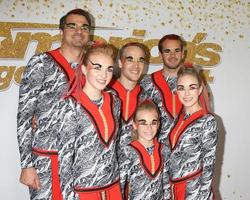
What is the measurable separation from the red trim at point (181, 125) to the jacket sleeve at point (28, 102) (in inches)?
37.3

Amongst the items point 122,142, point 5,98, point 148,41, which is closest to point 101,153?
point 122,142

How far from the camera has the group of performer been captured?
197 centimetres

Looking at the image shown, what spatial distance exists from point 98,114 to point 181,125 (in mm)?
629

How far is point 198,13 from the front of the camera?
366cm

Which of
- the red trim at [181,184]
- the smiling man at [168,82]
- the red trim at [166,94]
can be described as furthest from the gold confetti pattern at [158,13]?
the red trim at [181,184]

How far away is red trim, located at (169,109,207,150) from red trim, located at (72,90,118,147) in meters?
0.47

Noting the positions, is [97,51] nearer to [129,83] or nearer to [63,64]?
[63,64]

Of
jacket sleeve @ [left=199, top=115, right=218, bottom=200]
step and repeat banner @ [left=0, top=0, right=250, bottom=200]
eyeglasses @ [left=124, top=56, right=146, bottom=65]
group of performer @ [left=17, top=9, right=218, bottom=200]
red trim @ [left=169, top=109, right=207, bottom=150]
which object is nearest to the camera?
group of performer @ [left=17, top=9, right=218, bottom=200]

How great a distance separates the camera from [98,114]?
2.02 metres

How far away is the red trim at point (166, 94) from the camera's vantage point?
2.77 metres

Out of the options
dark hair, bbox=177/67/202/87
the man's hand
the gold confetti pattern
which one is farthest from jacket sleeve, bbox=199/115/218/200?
the gold confetti pattern

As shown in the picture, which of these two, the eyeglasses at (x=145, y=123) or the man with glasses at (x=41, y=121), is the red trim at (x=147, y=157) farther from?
the man with glasses at (x=41, y=121)

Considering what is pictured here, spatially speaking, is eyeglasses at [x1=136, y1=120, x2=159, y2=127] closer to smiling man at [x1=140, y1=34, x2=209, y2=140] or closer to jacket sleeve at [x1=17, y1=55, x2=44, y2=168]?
smiling man at [x1=140, y1=34, x2=209, y2=140]

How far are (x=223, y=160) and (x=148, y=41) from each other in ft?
5.08
